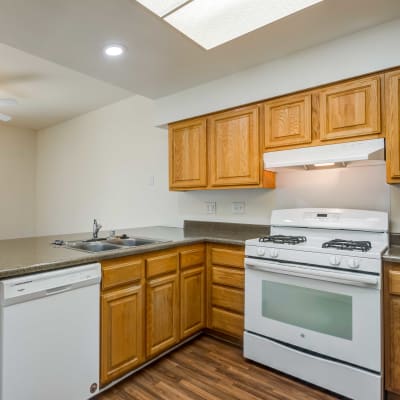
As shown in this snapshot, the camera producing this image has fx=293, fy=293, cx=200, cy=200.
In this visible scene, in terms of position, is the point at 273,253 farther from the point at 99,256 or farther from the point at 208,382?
the point at 99,256

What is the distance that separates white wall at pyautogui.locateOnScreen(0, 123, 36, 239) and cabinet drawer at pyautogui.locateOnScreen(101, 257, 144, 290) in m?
4.33

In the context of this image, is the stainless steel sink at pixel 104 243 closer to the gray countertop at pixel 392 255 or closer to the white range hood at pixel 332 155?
the white range hood at pixel 332 155

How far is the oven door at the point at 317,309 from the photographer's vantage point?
166 cm

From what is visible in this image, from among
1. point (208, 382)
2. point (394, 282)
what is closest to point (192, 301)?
point (208, 382)

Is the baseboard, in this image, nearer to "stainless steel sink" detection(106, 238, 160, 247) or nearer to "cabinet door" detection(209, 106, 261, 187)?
"stainless steel sink" detection(106, 238, 160, 247)

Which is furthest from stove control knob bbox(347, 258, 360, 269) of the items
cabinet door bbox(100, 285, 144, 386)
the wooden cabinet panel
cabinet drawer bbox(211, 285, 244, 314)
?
cabinet door bbox(100, 285, 144, 386)

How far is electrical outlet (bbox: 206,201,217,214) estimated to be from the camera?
3.08 m

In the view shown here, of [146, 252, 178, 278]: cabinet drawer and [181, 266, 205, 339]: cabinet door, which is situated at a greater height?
[146, 252, 178, 278]: cabinet drawer

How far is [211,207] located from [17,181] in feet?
13.4

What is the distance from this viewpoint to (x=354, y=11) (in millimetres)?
1707

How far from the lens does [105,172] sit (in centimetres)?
426

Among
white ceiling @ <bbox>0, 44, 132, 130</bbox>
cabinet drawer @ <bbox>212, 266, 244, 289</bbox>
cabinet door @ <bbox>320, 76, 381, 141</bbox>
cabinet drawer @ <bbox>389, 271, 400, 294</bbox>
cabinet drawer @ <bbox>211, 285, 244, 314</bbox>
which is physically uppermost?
white ceiling @ <bbox>0, 44, 132, 130</bbox>

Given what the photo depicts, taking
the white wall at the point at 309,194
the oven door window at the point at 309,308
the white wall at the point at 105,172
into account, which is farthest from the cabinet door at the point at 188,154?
the oven door window at the point at 309,308

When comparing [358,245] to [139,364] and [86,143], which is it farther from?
[86,143]
